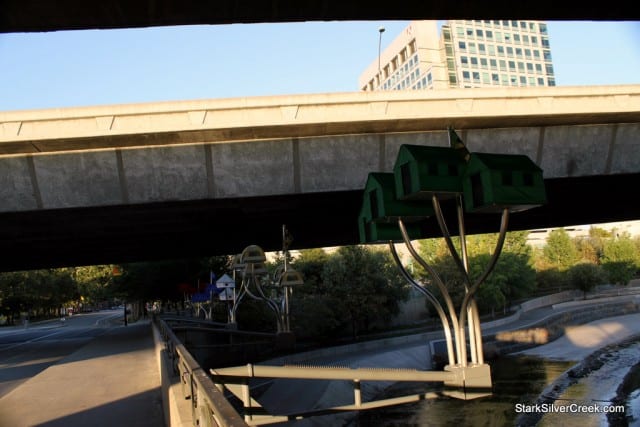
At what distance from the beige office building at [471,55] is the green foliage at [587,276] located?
62.8 m

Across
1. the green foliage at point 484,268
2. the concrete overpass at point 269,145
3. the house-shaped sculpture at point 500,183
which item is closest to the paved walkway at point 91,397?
the concrete overpass at point 269,145

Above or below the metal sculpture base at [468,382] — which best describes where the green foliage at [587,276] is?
below

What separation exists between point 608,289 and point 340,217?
87.1m

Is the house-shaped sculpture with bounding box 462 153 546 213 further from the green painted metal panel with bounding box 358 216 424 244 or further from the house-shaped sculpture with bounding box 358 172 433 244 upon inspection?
the green painted metal panel with bounding box 358 216 424 244

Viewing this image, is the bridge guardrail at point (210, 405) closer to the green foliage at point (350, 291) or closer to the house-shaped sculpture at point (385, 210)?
the house-shaped sculpture at point (385, 210)

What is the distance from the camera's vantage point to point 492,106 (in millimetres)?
14570

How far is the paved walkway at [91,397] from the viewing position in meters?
9.08

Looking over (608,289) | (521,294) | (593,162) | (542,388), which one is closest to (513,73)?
(608,289)

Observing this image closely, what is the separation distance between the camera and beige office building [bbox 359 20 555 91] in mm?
136000

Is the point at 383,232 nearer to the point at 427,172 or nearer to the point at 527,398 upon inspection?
the point at 427,172

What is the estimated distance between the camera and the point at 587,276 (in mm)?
75750

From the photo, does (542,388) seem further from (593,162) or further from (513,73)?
(513,73)

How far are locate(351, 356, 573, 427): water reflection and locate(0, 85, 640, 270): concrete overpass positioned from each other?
1115 centimetres

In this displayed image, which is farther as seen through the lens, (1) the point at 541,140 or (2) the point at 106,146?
(1) the point at 541,140
